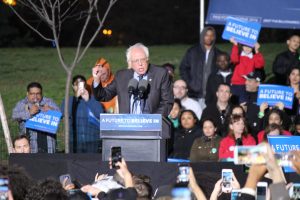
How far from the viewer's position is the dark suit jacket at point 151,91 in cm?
1130

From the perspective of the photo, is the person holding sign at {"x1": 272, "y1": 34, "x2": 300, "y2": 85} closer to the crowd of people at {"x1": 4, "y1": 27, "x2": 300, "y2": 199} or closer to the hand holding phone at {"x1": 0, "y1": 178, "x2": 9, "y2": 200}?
the crowd of people at {"x1": 4, "y1": 27, "x2": 300, "y2": 199}

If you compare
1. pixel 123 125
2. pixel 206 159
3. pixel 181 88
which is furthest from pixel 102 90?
pixel 181 88

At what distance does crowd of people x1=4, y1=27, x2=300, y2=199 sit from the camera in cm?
1134

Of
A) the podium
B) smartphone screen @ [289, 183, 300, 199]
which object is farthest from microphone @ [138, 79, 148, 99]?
smartphone screen @ [289, 183, 300, 199]

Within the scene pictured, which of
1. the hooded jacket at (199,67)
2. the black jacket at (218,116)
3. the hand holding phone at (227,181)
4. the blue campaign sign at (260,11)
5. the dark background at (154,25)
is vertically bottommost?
the hand holding phone at (227,181)

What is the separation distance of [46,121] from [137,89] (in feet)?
10.7

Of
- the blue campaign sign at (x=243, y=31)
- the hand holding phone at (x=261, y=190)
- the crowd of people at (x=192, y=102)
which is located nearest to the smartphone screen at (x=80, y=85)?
the crowd of people at (x=192, y=102)

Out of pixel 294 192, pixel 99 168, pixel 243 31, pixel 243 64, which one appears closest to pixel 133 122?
pixel 99 168

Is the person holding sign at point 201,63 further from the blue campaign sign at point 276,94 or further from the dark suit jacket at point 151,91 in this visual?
the dark suit jacket at point 151,91

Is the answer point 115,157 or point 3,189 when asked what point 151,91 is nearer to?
point 115,157

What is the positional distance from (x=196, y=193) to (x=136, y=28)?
2643cm

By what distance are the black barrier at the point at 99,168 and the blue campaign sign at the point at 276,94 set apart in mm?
3781

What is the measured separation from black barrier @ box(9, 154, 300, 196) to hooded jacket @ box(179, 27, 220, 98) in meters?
5.30

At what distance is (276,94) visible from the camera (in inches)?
593
